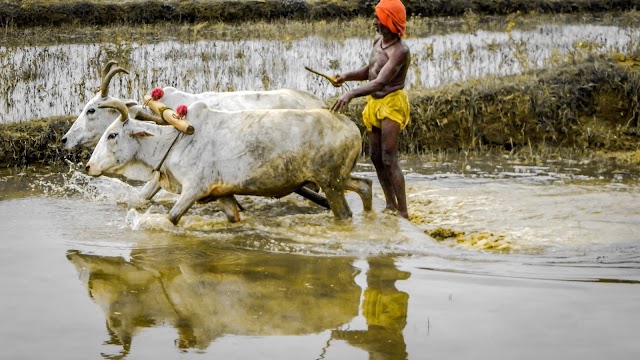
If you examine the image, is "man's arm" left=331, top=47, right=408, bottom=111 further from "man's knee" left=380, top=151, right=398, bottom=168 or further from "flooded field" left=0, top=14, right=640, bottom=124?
"flooded field" left=0, top=14, right=640, bottom=124

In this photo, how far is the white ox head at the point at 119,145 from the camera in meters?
7.22

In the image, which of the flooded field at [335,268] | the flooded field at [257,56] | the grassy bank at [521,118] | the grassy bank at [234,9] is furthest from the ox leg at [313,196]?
the grassy bank at [234,9]

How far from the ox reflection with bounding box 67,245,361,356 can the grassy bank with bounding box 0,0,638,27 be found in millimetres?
9962

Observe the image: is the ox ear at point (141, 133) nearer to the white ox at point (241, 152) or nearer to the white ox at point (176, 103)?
the white ox at point (241, 152)

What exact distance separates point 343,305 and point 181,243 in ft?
6.07

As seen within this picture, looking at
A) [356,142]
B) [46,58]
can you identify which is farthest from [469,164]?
[46,58]

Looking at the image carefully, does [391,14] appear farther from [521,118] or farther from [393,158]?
[521,118]

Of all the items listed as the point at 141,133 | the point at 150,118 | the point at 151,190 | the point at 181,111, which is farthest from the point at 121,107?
the point at 151,190

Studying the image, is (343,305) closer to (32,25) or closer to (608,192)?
(608,192)

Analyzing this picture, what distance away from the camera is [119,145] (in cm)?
726

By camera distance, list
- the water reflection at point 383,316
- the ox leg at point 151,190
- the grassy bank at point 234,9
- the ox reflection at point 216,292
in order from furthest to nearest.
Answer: the grassy bank at point 234,9
the ox leg at point 151,190
the ox reflection at point 216,292
the water reflection at point 383,316

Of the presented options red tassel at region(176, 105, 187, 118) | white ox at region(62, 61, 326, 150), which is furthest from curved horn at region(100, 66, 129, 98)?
red tassel at region(176, 105, 187, 118)

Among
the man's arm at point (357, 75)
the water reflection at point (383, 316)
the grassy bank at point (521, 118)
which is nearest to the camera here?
the water reflection at point (383, 316)

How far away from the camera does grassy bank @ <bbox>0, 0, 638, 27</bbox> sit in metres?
15.7
